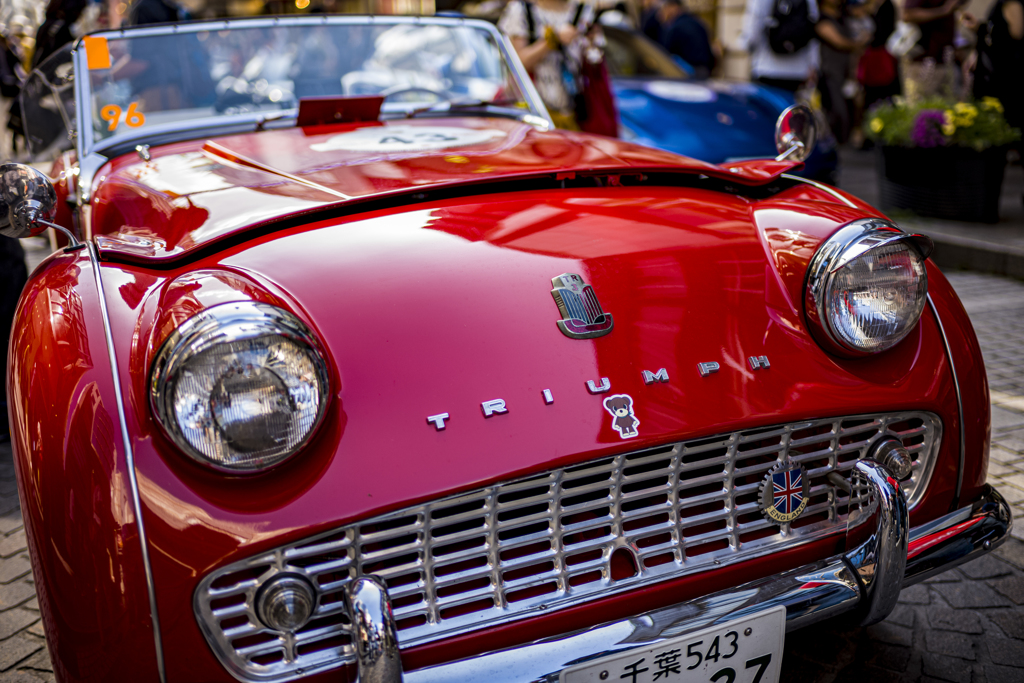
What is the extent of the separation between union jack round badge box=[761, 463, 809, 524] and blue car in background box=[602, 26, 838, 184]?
396 cm

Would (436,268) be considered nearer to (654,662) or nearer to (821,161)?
(654,662)

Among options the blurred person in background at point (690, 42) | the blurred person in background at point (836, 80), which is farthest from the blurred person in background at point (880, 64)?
the blurred person in background at point (690, 42)

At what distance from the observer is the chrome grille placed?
4.16 feet

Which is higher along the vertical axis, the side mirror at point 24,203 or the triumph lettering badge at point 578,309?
the side mirror at point 24,203

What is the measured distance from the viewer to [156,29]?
2.76m

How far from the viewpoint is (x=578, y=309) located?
1512 millimetres

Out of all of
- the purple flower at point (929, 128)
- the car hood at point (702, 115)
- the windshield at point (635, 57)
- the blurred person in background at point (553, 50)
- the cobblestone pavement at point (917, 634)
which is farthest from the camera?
the windshield at point (635, 57)

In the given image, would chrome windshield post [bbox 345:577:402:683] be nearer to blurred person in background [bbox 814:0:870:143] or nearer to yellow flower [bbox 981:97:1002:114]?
yellow flower [bbox 981:97:1002:114]

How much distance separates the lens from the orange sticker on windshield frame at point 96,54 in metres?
2.63

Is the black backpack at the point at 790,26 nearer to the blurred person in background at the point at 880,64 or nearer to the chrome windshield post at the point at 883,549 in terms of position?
the blurred person in background at the point at 880,64

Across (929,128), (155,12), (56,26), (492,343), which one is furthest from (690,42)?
(492,343)

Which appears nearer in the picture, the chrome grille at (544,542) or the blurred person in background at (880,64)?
the chrome grille at (544,542)

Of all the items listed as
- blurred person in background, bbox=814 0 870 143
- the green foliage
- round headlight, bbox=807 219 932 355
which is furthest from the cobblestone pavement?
blurred person in background, bbox=814 0 870 143

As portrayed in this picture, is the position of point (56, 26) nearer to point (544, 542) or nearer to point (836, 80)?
point (544, 542)
